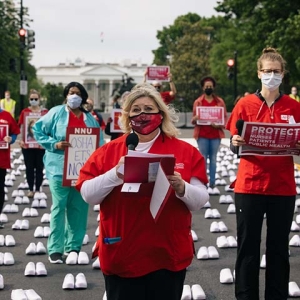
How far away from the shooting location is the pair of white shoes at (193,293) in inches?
295

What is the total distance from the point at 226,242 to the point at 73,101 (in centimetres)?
252

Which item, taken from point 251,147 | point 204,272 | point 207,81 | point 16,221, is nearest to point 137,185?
point 251,147

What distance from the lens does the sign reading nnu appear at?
9.13 meters

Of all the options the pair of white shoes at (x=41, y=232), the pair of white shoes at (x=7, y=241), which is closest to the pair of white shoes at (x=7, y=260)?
the pair of white shoes at (x=7, y=241)

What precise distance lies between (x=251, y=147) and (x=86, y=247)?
407cm

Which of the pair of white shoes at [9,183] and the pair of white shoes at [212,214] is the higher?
the pair of white shoes at [212,214]

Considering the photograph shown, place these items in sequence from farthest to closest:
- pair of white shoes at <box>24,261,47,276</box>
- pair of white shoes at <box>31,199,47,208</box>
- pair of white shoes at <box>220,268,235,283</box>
→ pair of white shoes at <box>31,199,47,208</box>
pair of white shoes at <box>24,261,47,276</box>
pair of white shoes at <box>220,268,235,283</box>

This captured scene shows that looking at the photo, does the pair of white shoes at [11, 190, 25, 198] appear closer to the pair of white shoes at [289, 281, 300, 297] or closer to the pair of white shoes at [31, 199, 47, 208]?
the pair of white shoes at [31, 199, 47, 208]

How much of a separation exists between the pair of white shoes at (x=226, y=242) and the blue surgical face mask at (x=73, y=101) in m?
2.41

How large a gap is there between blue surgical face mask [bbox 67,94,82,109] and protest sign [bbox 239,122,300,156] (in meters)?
2.97

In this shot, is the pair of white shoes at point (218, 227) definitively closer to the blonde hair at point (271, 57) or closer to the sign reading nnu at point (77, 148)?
the sign reading nnu at point (77, 148)

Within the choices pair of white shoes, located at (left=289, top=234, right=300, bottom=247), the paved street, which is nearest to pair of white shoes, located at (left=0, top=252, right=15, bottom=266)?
the paved street

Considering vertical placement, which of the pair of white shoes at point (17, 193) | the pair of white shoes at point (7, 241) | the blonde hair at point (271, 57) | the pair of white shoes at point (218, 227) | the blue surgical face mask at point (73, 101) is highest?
the blonde hair at point (271, 57)

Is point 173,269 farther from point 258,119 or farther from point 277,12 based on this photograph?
point 277,12
